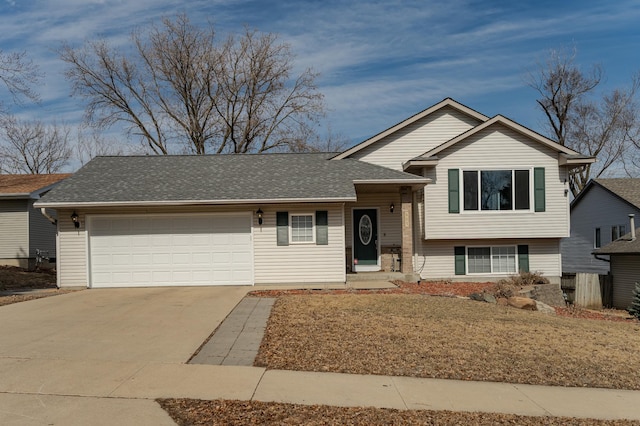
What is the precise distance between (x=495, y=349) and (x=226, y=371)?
4.34 m

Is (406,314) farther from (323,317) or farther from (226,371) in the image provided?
(226,371)

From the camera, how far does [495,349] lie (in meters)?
8.68

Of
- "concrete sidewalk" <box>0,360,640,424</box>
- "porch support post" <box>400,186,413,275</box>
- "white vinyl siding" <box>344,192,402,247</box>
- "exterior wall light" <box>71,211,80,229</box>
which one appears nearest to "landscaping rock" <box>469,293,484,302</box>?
"porch support post" <box>400,186,413,275</box>

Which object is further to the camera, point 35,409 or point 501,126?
point 501,126

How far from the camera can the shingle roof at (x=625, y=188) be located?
23569 millimetres

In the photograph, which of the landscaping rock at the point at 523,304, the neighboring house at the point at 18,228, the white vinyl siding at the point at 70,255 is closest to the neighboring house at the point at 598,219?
the landscaping rock at the point at 523,304

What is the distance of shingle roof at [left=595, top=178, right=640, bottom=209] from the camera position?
23.6 metres

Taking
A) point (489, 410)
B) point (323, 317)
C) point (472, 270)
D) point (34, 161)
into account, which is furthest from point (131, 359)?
point (34, 161)

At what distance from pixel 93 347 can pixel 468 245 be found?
13.6 metres

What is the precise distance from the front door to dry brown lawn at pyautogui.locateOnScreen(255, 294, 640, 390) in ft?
21.8

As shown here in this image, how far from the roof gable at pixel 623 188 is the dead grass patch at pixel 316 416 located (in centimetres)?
2013

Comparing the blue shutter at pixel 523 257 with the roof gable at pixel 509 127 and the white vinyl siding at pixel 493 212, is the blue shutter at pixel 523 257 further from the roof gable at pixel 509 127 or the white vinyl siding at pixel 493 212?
the roof gable at pixel 509 127

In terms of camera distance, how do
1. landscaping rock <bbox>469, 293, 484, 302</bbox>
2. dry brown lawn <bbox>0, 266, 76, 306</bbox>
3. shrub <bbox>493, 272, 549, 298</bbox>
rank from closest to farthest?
landscaping rock <bbox>469, 293, 484, 302</bbox>
dry brown lawn <bbox>0, 266, 76, 306</bbox>
shrub <bbox>493, 272, 549, 298</bbox>

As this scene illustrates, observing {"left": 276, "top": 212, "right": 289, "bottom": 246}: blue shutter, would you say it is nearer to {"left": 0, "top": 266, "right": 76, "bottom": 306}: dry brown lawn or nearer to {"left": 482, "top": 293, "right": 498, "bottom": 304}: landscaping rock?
{"left": 482, "top": 293, "right": 498, "bottom": 304}: landscaping rock
